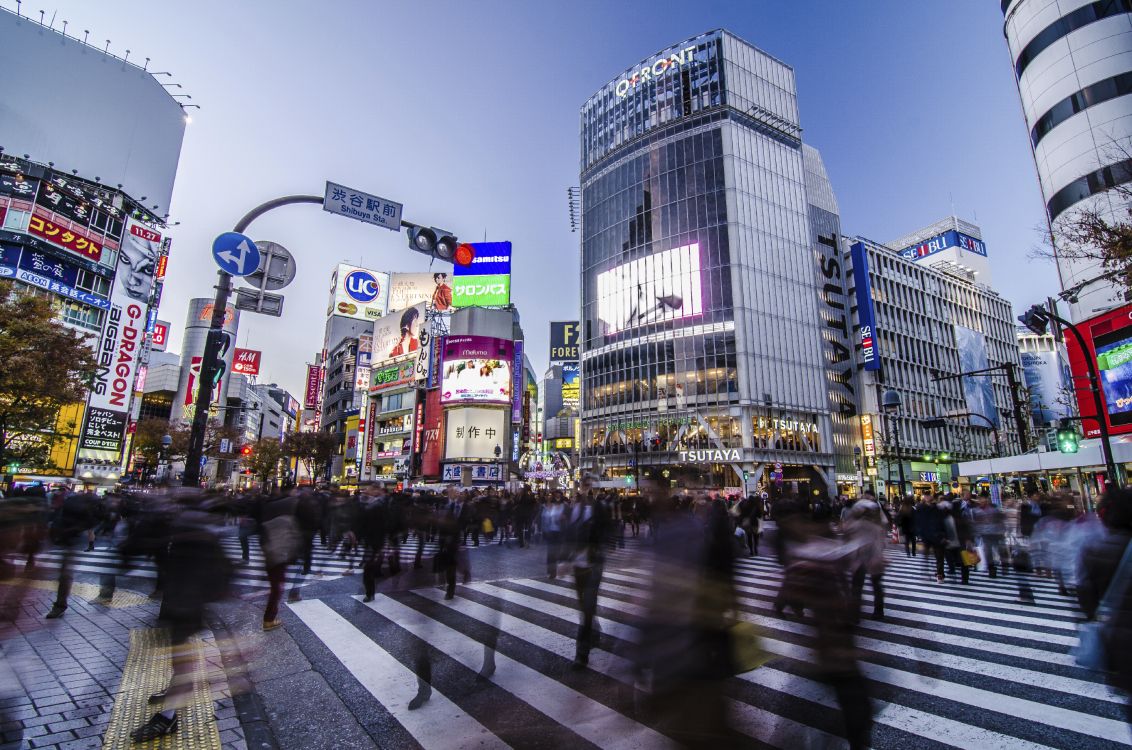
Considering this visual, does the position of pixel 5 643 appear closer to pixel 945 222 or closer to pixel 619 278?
pixel 619 278

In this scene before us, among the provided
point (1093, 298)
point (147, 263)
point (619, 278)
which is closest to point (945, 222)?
point (619, 278)

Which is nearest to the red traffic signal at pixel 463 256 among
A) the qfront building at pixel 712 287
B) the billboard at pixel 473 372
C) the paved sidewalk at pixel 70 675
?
the paved sidewalk at pixel 70 675

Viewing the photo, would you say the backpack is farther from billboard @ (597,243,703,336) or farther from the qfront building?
billboard @ (597,243,703,336)

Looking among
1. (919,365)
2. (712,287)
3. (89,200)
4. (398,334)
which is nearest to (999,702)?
(712,287)

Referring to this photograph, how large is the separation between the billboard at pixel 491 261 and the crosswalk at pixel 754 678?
4944 centimetres

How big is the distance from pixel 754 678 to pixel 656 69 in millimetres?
73327

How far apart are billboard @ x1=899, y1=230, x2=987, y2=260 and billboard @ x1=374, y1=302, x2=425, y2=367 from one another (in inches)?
3391

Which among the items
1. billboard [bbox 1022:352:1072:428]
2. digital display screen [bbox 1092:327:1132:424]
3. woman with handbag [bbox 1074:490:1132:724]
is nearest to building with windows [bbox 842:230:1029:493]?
digital display screen [bbox 1092:327:1132:424]

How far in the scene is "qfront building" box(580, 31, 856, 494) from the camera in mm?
54594

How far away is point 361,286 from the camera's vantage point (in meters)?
26.3

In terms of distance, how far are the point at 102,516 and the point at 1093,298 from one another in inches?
1662

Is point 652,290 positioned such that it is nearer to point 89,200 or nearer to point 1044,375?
point 89,200

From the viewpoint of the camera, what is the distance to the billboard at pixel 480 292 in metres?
55.4

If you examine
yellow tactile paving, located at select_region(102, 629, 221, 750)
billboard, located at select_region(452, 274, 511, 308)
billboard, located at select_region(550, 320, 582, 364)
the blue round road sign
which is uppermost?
billboard, located at select_region(550, 320, 582, 364)
